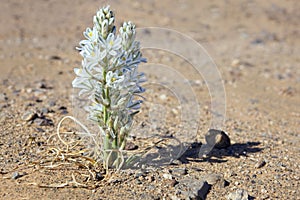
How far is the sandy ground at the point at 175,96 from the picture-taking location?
3.67 m

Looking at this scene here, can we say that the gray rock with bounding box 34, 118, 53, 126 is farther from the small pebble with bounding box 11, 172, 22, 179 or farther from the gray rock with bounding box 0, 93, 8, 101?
the small pebble with bounding box 11, 172, 22, 179

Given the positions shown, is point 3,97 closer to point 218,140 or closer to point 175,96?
point 175,96

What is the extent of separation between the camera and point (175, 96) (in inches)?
241

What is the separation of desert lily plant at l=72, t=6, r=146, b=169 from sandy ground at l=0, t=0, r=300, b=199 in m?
0.27

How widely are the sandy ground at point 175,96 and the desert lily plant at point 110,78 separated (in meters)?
0.27

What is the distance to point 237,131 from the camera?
5031 mm

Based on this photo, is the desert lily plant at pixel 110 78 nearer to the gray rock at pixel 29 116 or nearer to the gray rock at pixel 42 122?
the gray rock at pixel 42 122

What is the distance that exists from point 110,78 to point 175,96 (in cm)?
273

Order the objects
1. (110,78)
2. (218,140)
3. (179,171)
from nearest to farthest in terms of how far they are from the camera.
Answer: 1. (110,78)
2. (179,171)
3. (218,140)

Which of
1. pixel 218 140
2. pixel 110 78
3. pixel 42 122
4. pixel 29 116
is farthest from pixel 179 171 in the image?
pixel 29 116

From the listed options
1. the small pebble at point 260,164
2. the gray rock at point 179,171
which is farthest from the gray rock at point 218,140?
the gray rock at point 179,171

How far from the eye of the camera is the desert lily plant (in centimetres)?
344

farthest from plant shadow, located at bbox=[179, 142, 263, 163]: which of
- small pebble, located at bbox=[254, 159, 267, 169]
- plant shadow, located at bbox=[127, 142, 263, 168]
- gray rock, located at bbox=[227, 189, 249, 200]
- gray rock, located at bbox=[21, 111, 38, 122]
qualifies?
gray rock, located at bbox=[21, 111, 38, 122]

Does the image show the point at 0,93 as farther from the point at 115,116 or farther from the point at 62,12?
the point at 62,12
